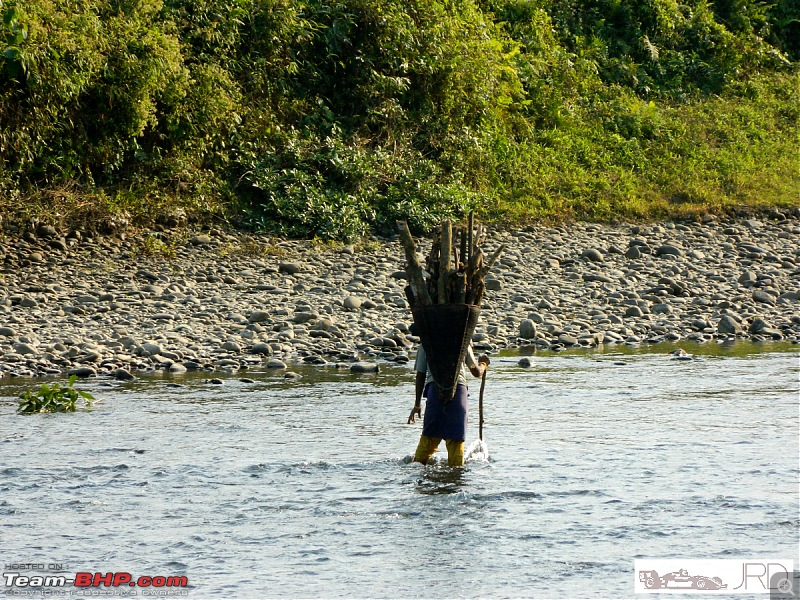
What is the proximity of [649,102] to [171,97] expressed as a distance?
1139cm

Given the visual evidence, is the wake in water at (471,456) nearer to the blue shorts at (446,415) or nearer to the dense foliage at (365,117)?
the blue shorts at (446,415)

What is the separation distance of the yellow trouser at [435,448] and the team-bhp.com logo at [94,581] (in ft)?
7.81

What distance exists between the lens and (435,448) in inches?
307

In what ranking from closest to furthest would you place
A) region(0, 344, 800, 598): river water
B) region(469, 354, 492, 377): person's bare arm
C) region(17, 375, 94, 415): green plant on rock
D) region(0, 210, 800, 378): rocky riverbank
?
region(0, 344, 800, 598): river water
region(469, 354, 492, 377): person's bare arm
region(17, 375, 94, 415): green plant on rock
region(0, 210, 800, 378): rocky riverbank

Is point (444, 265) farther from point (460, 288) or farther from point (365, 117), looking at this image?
point (365, 117)

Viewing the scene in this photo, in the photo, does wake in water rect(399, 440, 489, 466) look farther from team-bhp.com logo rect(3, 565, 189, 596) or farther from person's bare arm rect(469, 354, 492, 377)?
team-bhp.com logo rect(3, 565, 189, 596)

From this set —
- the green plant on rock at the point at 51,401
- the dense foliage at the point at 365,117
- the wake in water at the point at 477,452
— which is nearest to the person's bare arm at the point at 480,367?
the wake in water at the point at 477,452

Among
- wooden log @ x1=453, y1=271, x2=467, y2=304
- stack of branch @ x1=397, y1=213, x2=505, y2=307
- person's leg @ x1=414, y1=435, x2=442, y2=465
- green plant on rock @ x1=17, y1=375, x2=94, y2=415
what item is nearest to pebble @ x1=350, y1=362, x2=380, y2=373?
green plant on rock @ x1=17, y1=375, x2=94, y2=415

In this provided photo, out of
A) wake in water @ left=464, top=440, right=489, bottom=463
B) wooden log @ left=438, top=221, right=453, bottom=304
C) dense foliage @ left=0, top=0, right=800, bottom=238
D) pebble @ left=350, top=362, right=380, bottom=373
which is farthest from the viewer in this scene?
dense foliage @ left=0, top=0, right=800, bottom=238

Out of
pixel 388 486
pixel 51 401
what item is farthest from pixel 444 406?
pixel 51 401

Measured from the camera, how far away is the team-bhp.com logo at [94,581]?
5.59 m

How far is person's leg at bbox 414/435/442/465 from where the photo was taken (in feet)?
25.3

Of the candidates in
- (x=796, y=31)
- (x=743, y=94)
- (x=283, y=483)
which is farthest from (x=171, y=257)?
(x=796, y=31)

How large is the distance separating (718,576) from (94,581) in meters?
3.08
